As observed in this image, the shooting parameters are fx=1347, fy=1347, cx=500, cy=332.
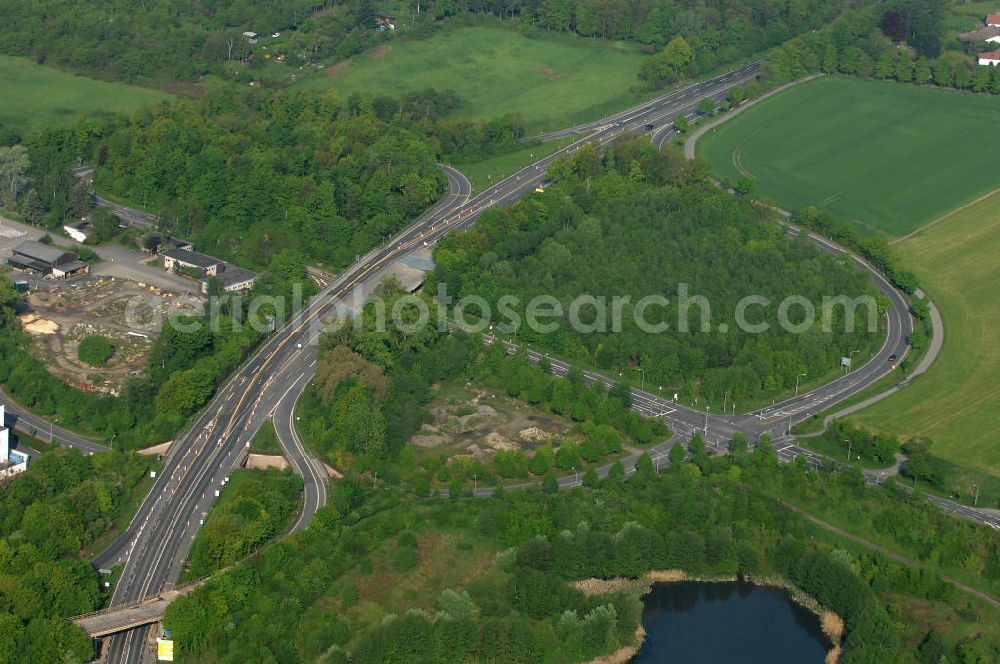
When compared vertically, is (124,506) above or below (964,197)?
below

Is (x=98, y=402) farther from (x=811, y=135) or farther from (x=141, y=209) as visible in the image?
(x=811, y=135)

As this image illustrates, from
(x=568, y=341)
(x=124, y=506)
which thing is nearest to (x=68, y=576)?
(x=124, y=506)

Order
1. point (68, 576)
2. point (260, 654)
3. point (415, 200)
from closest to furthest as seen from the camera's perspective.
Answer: point (260, 654) → point (68, 576) → point (415, 200)

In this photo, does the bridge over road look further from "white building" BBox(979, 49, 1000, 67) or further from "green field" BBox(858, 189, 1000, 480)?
"white building" BBox(979, 49, 1000, 67)

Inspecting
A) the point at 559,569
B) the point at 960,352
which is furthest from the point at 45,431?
the point at 960,352

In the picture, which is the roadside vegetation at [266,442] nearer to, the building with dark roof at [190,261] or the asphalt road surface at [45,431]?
the asphalt road surface at [45,431]

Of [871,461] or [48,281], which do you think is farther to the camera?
[48,281]

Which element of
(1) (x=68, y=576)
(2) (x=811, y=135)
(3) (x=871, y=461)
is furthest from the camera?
(2) (x=811, y=135)
